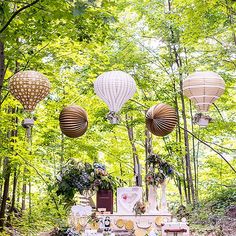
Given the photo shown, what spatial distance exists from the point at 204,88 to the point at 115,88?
1.04m

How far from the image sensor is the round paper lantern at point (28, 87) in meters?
4.07

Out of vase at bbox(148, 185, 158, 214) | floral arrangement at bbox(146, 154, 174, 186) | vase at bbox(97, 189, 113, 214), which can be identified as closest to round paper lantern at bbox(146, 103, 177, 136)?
floral arrangement at bbox(146, 154, 174, 186)

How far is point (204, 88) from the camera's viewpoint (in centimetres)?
423

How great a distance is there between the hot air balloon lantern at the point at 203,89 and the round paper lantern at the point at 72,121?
1523mm

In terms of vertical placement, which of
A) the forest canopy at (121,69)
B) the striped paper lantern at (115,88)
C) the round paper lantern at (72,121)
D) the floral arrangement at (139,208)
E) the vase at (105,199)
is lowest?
the floral arrangement at (139,208)

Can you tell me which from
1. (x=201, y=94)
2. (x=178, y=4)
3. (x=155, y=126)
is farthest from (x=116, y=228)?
(x=178, y=4)

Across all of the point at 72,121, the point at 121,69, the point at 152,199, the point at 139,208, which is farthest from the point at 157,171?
the point at 121,69

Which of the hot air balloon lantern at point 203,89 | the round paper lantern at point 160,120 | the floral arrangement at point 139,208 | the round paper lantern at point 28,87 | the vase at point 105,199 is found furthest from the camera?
the vase at point 105,199

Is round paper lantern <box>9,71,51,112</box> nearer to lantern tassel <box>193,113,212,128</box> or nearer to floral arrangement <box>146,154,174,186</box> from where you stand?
lantern tassel <box>193,113,212,128</box>

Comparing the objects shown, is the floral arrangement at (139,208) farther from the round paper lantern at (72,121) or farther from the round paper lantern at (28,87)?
the round paper lantern at (28,87)

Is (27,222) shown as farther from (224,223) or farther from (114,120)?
(114,120)

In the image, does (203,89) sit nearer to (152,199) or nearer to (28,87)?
(28,87)

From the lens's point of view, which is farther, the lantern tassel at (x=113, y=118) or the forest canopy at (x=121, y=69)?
the forest canopy at (x=121, y=69)

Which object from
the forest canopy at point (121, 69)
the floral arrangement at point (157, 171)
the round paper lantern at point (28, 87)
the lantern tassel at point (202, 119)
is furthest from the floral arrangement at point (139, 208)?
the round paper lantern at point (28, 87)
